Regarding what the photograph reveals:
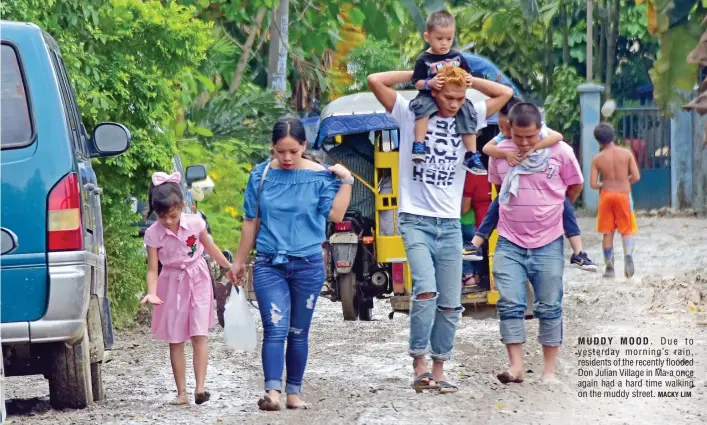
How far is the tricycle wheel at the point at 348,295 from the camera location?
12469 millimetres

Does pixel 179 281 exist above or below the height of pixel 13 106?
below

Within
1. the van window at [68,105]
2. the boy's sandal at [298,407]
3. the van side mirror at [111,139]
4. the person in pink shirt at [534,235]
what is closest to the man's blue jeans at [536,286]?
the person in pink shirt at [534,235]

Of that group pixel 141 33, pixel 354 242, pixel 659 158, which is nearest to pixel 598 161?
pixel 354 242

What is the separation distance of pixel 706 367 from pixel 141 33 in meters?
5.64

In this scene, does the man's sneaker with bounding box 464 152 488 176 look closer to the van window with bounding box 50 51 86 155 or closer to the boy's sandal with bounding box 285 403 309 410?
the boy's sandal with bounding box 285 403 309 410

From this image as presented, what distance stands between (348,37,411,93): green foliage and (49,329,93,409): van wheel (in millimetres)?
16000

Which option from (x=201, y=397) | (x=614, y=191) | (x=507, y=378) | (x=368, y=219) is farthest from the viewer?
(x=614, y=191)

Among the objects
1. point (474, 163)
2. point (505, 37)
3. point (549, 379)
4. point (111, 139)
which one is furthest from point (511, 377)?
point (505, 37)

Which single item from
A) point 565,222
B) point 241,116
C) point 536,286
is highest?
point 241,116

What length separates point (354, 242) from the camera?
1219 centimetres

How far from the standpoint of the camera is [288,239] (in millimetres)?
7777

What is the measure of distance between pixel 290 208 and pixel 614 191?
8886 mm

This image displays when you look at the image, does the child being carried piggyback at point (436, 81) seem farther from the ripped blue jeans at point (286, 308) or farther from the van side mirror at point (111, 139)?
the van side mirror at point (111, 139)

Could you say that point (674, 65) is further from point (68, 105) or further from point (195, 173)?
point (195, 173)
